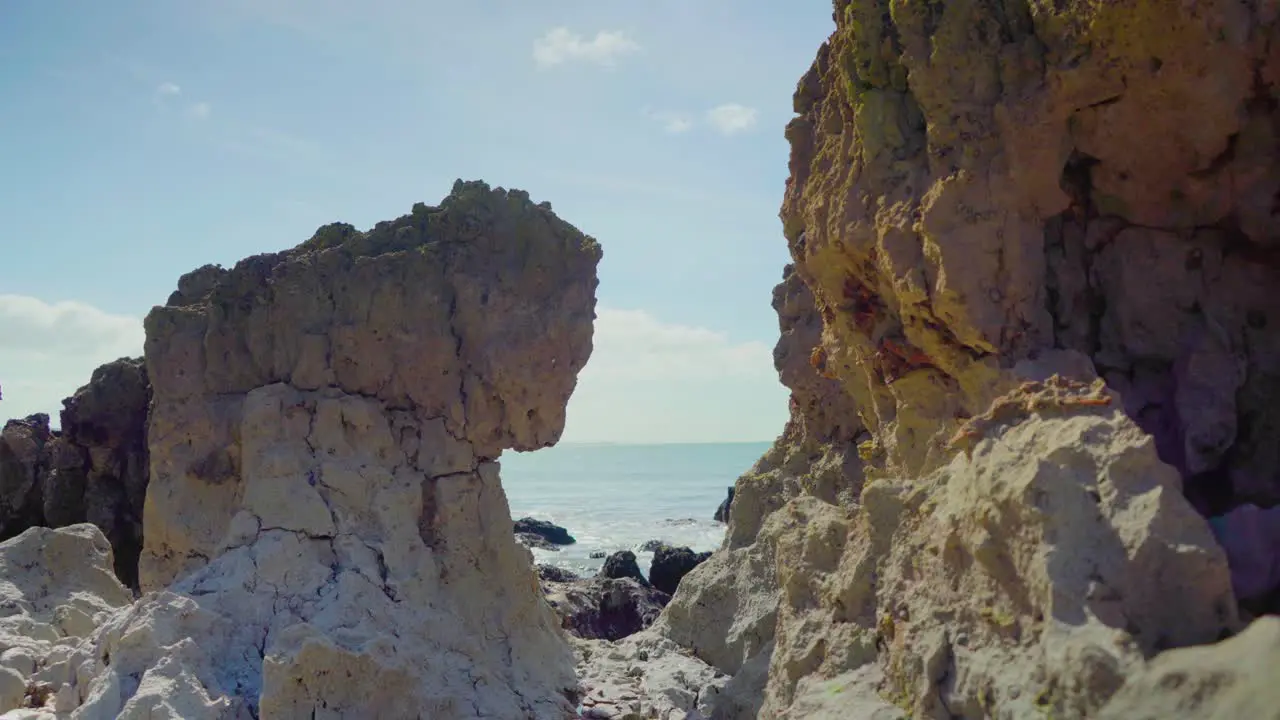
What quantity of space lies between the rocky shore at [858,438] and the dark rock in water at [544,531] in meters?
23.1

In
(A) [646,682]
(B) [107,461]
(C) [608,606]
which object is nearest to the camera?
(A) [646,682]

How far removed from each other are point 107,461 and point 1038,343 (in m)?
14.3

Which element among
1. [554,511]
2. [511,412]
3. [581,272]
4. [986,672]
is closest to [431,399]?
[511,412]

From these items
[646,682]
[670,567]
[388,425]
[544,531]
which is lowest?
[544,531]

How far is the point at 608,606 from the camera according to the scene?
15227 millimetres

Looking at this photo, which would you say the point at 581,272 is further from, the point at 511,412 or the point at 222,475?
the point at 222,475

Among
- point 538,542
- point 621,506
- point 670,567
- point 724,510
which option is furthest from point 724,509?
point 670,567

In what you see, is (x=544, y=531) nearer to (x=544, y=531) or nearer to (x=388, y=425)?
(x=544, y=531)

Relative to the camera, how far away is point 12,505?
1519 cm

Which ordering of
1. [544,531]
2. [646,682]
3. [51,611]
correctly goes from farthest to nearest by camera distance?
[544,531], [646,682], [51,611]

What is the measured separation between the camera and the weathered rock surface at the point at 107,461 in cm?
1451

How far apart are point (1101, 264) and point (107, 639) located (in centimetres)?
692

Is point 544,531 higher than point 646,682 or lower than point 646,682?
lower

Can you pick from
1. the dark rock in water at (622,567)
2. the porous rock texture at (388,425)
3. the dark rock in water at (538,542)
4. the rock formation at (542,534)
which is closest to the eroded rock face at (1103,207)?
the porous rock texture at (388,425)
